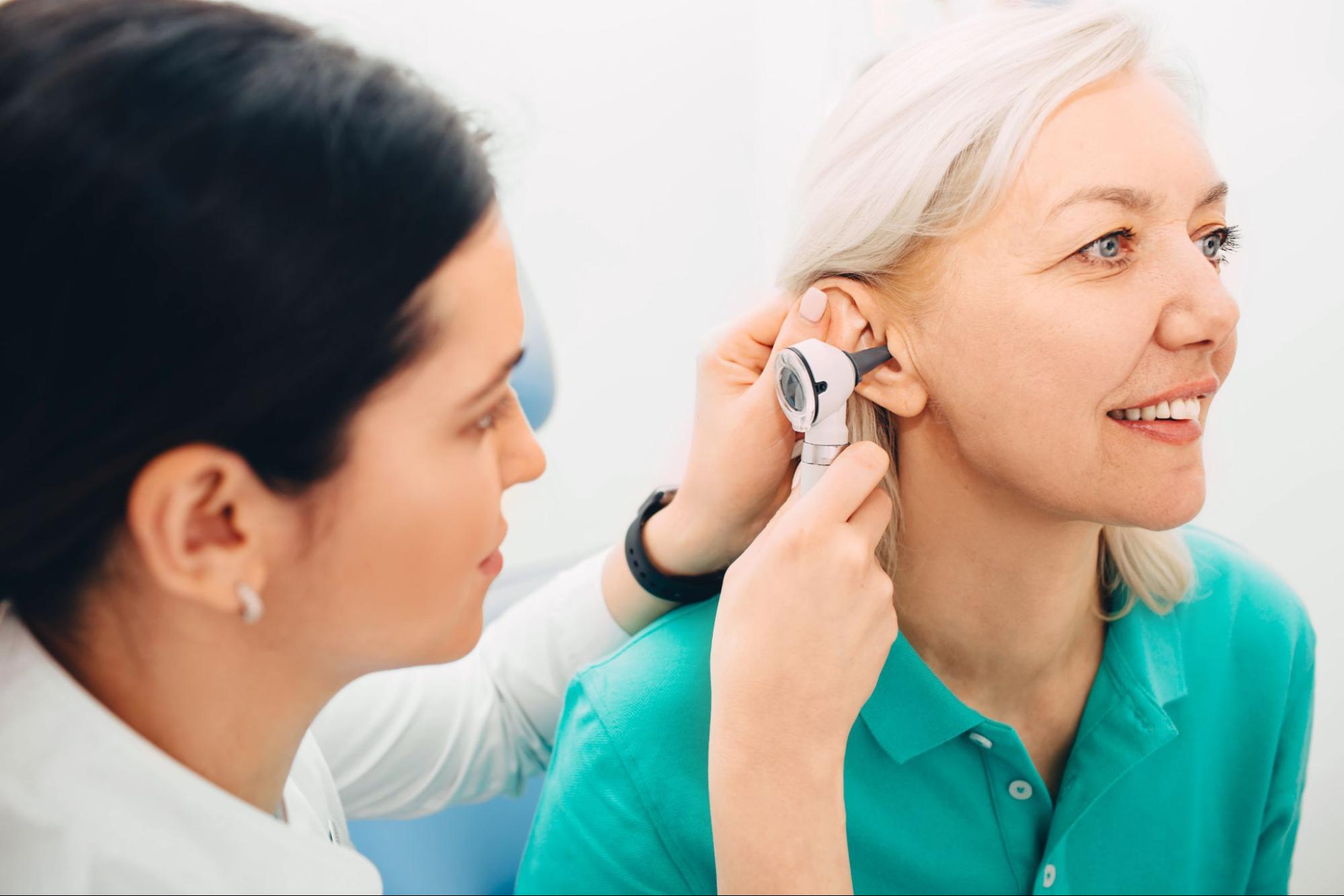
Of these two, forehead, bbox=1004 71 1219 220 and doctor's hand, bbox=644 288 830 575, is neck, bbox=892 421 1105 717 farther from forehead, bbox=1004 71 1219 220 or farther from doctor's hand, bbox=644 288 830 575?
forehead, bbox=1004 71 1219 220

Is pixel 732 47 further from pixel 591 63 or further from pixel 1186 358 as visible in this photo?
pixel 1186 358

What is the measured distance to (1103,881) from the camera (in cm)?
117

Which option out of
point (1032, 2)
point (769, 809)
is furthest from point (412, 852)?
point (1032, 2)

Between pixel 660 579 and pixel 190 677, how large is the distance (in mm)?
548

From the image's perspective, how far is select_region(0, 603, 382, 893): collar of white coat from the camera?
699 millimetres

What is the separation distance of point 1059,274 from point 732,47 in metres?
1.48

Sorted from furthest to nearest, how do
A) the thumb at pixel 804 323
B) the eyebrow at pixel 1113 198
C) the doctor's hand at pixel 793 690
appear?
the thumb at pixel 804 323
the eyebrow at pixel 1113 198
the doctor's hand at pixel 793 690

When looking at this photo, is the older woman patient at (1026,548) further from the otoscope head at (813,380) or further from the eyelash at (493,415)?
the eyelash at (493,415)

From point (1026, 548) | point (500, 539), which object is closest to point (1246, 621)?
point (1026, 548)

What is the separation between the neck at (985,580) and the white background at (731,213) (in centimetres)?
51

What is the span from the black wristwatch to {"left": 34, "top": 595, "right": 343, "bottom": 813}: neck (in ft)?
1.52

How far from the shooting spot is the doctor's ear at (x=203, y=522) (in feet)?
2.15

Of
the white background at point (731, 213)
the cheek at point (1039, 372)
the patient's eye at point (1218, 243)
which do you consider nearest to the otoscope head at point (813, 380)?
the cheek at point (1039, 372)

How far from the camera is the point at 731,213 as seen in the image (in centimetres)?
239
